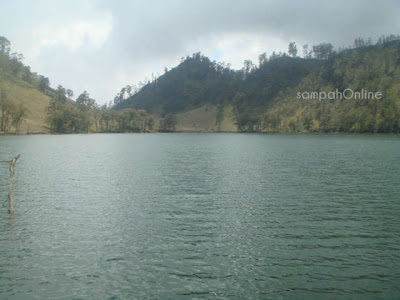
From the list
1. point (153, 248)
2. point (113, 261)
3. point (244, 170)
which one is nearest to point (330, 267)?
point (153, 248)

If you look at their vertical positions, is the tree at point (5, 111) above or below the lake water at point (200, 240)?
above

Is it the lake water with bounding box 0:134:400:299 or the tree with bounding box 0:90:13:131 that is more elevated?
the tree with bounding box 0:90:13:131

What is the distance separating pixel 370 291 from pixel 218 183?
28999mm

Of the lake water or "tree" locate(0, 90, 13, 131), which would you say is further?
"tree" locate(0, 90, 13, 131)

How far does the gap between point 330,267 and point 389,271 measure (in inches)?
126

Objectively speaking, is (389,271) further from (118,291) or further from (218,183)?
(218,183)

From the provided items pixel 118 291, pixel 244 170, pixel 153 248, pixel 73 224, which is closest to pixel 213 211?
pixel 153 248

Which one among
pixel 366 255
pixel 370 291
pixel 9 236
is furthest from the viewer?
pixel 9 236

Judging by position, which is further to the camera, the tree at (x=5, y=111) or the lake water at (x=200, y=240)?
the tree at (x=5, y=111)

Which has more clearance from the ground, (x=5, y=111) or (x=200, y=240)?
(x=5, y=111)

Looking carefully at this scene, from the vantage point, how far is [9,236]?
867 inches

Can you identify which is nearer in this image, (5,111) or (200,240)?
(200,240)

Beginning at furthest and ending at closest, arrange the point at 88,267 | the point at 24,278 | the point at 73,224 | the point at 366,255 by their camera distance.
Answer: the point at 73,224, the point at 366,255, the point at 88,267, the point at 24,278

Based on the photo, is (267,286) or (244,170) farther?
(244,170)
